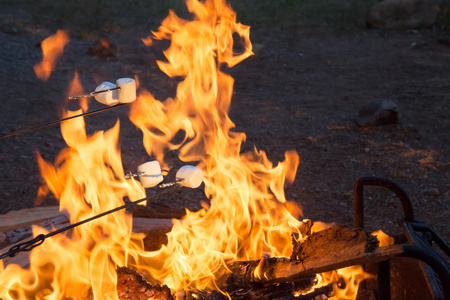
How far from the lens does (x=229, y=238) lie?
332 cm

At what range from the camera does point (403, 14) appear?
11.5 m

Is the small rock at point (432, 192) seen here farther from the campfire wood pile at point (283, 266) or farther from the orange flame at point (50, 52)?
the orange flame at point (50, 52)

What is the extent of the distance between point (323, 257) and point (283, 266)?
0.95ft

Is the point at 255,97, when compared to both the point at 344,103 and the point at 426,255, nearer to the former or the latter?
the point at 344,103

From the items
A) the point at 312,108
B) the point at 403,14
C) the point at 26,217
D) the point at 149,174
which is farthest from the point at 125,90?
the point at 403,14

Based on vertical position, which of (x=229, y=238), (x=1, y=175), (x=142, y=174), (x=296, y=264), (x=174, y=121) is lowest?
(x=1, y=175)

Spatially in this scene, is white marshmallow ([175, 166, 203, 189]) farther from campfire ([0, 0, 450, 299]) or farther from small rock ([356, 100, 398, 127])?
small rock ([356, 100, 398, 127])

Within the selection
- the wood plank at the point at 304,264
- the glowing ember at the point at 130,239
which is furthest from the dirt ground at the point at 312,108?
the wood plank at the point at 304,264

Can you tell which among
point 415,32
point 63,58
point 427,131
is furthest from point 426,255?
point 415,32

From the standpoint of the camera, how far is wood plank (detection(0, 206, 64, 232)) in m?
3.54

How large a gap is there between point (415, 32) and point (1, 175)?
9.19m

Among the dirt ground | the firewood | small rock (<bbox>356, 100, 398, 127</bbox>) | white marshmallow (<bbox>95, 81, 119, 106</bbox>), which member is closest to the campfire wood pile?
the firewood

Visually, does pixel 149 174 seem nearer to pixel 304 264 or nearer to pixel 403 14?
pixel 304 264

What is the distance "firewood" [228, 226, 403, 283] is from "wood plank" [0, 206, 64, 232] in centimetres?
154
